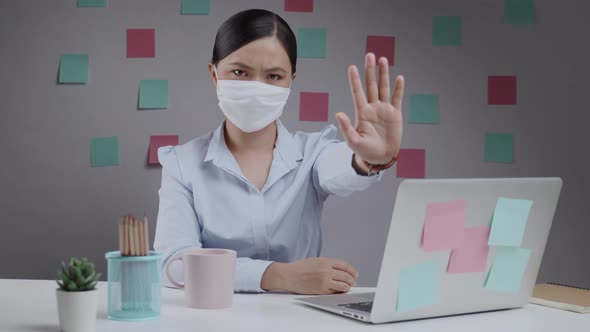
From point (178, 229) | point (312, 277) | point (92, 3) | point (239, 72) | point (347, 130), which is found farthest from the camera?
point (92, 3)

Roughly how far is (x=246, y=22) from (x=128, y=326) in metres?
0.91

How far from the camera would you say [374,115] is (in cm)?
126

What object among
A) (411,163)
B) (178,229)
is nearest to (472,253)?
(178,229)

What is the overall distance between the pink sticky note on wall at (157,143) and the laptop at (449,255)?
1.09 metres

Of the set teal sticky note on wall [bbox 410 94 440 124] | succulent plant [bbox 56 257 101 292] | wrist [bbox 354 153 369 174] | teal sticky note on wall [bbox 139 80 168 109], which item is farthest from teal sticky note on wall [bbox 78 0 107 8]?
succulent plant [bbox 56 257 101 292]

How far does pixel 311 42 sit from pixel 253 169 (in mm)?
578

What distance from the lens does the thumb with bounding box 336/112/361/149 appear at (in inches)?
47.6

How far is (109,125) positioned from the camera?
7.28 feet

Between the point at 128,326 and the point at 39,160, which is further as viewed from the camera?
the point at 39,160

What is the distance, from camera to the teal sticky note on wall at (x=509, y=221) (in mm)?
1104

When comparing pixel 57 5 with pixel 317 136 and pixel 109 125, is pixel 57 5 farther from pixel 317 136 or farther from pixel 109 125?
pixel 317 136

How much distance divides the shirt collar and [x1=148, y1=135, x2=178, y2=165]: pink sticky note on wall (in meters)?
0.39

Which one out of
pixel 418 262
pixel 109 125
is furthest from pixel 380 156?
pixel 109 125

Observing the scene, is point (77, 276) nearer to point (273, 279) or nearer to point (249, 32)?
point (273, 279)
